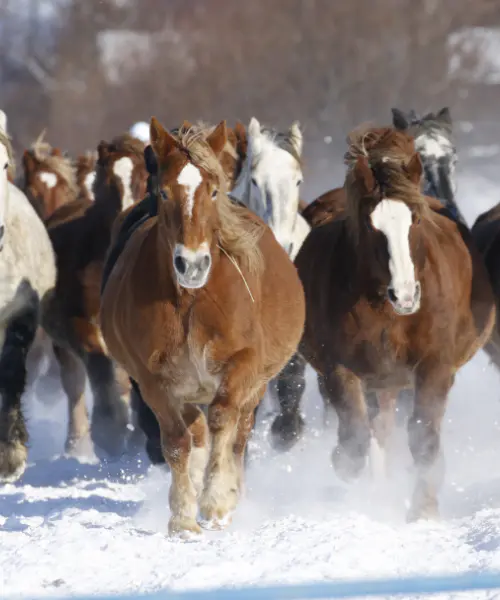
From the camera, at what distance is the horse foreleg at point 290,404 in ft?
24.1

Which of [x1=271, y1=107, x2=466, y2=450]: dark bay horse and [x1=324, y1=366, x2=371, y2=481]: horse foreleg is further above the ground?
[x1=271, y1=107, x2=466, y2=450]: dark bay horse

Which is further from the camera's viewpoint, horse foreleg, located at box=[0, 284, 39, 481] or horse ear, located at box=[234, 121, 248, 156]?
horse ear, located at box=[234, 121, 248, 156]

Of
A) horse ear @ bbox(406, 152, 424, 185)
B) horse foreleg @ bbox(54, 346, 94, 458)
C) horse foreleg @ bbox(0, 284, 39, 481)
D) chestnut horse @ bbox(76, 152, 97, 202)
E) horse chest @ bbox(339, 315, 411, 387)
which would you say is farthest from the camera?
chestnut horse @ bbox(76, 152, 97, 202)

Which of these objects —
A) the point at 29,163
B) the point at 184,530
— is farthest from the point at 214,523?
the point at 29,163

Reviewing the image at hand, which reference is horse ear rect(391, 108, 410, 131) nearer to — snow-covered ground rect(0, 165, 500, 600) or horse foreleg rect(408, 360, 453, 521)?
snow-covered ground rect(0, 165, 500, 600)

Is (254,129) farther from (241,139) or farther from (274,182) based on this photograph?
(241,139)

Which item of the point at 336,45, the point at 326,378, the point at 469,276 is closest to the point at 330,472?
the point at 326,378

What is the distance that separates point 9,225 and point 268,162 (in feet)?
5.04

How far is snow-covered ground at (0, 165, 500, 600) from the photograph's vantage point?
444cm

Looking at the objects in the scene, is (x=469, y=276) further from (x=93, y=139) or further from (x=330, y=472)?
(x=93, y=139)

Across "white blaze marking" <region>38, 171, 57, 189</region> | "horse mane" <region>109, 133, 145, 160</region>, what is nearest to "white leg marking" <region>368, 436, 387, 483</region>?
"horse mane" <region>109, 133, 145, 160</region>

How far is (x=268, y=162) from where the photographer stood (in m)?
7.14

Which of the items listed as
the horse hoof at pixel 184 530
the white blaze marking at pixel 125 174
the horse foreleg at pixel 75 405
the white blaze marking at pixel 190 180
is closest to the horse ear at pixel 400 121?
the white blaze marking at pixel 125 174

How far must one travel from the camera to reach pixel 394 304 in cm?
548
